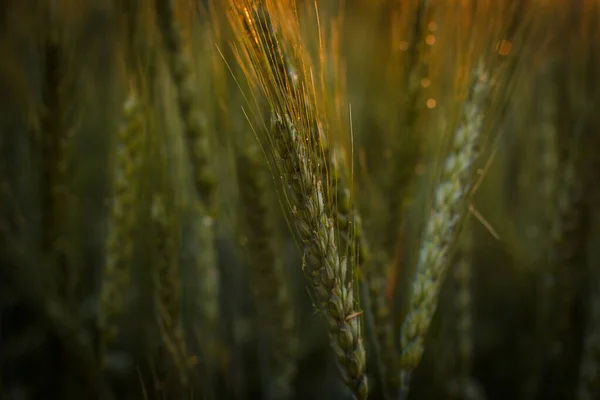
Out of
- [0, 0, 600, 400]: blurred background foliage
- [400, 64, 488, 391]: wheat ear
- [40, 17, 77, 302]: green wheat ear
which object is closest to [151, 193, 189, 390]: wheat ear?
[0, 0, 600, 400]: blurred background foliage

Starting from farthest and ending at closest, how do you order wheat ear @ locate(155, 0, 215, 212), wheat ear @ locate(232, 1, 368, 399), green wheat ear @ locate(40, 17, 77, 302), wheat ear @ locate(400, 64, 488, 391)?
green wheat ear @ locate(40, 17, 77, 302)
wheat ear @ locate(155, 0, 215, 212)
wheat ear @ locate(400, 64, 488, 391)
wheat ear @ locate(232, 1, 368, 399)

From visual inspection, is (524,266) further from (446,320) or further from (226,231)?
(226,231)

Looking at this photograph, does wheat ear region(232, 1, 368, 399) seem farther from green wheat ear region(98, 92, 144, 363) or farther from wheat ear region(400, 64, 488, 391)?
green wheat ear region(98, 92, 144, 363)

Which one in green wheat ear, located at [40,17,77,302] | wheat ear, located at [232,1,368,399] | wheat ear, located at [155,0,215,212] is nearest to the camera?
wheat ear, located at [232,1,368,399]

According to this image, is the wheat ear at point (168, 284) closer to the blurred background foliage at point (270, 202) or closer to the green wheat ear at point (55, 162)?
the blurred background foliage at point (270, 202)

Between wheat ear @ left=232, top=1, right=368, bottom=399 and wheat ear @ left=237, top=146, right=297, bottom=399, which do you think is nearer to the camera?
wheat ear @ left=232, top=1, right=368, bottom=399

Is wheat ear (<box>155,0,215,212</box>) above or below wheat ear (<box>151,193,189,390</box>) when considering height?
above

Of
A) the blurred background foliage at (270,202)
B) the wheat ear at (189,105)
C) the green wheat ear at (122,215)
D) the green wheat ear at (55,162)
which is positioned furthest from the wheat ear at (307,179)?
the green wheat ear at (55,162)

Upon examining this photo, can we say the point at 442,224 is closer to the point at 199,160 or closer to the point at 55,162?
the point at 199,160
